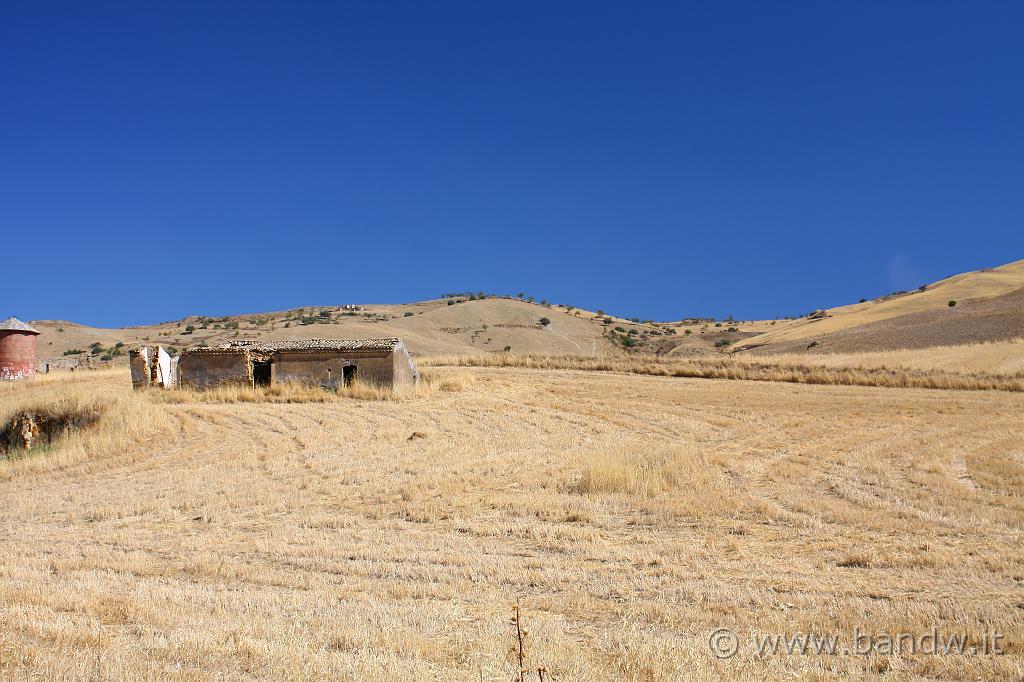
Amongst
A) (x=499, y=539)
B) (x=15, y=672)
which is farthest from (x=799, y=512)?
(x=15, y=672)

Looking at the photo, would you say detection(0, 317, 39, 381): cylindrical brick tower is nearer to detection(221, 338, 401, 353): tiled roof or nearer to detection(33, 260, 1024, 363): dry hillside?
detection(221, 338, 401, 353): tiled roof

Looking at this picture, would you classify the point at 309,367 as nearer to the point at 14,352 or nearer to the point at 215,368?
the point at 215,368

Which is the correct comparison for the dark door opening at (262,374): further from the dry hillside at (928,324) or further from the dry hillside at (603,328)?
the dry hillside at (928,324)

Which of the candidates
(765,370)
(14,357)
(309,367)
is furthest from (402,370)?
(14,357)

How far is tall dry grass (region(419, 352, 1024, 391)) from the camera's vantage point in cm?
3488

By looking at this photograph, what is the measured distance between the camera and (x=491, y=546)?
10.9 m

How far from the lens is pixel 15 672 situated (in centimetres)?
545

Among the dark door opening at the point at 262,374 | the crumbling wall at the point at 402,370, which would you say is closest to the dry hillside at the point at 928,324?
the crumbling wall at the point at 402,370

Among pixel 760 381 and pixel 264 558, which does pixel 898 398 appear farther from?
pixel 264 558

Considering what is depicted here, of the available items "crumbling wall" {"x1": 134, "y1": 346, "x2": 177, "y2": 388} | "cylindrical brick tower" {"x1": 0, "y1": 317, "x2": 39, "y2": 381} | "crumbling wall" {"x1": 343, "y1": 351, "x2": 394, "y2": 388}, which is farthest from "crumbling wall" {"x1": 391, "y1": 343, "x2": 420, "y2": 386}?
"cylindrical brick tower" {"x1": 0, "y1": 317, "x2": 39, "y2": 381}

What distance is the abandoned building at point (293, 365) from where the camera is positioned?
106ft

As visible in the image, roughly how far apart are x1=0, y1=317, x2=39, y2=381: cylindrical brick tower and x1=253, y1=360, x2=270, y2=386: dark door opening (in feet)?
42.3

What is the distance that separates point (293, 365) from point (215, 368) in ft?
10.3

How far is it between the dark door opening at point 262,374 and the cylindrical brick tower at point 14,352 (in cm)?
1289
